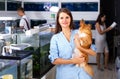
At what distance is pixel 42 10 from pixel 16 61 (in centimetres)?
678

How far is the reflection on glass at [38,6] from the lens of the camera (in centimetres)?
948

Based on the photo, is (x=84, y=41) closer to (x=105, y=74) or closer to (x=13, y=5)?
(x=105, y=74)

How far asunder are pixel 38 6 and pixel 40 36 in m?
5.05

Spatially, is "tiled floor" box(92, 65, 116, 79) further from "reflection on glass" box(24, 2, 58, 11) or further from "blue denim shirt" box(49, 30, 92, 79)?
"blue denim shirt" box(49, 30, 92, 79)

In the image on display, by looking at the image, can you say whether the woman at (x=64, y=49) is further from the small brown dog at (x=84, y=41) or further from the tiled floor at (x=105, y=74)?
the tiled floor at (x=105, y=74)

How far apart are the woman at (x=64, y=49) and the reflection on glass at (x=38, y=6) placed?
6595mm

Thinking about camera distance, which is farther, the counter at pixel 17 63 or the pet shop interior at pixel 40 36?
the pet shop interior at pixel 40 36

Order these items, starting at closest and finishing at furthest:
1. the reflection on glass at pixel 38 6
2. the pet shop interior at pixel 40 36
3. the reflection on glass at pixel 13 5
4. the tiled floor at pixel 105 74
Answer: the pet shop interior at pixel 40 36, the tiled floor at pixel 105 74, the reflection on glass at pixel 38 6, the reflection on glass at pixel 13 5

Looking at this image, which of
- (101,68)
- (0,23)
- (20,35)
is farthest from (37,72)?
(101,68)

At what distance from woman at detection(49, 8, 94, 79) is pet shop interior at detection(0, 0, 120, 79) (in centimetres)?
23

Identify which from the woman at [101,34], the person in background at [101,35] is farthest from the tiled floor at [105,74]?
the woman at [101,34]

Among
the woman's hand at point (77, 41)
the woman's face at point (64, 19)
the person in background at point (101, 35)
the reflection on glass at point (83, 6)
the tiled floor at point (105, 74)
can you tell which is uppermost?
the reflection on glass at point (83, 6)

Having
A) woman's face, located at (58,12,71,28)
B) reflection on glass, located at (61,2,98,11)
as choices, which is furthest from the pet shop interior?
woman's face, located at (58,12,71,28)

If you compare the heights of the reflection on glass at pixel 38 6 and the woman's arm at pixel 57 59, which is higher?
the reflection on glass at pixel 38 6
